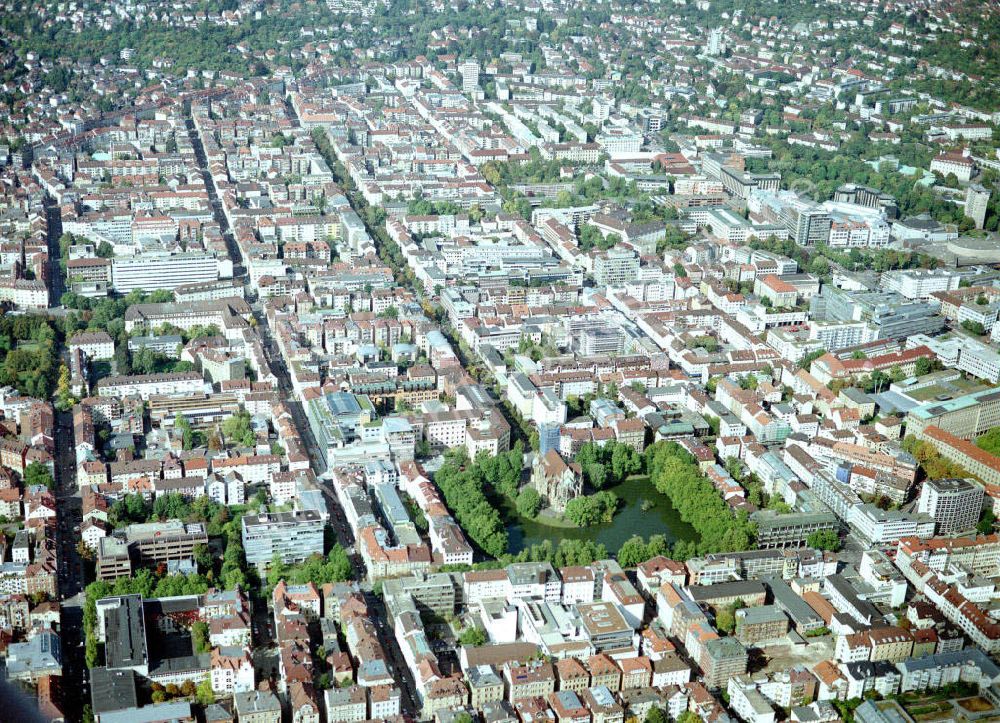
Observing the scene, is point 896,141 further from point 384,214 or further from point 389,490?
point 389,490

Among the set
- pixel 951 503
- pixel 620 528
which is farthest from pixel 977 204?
pixel 620 528

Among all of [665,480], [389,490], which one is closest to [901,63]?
[665,480]

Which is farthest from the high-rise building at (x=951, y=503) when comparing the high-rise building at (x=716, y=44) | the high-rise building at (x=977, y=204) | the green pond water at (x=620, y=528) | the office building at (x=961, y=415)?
the high-rise building at (x=716, y=44)

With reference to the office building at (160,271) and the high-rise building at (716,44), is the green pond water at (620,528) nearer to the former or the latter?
the office building at (160,271)

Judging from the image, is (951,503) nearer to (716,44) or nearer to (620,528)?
(620,528)

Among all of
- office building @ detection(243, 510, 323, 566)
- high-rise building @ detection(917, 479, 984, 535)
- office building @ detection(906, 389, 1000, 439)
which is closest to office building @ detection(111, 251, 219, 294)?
office building @ detection(243, 510, 323, 566)

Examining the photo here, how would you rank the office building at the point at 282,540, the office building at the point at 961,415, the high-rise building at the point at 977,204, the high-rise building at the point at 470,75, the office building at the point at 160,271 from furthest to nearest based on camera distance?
the high-rise building at the point at 470,75 < the high-rise building at the point at 977,204 < the office building at the point at 160,271 < the office building at the point at 961,415 < the office building at the point at 282,540
